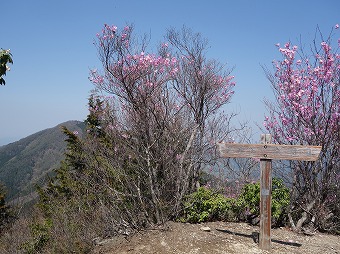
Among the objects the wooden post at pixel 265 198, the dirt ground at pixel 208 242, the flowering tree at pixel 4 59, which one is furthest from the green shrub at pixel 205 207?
the flowering tree at pixel 4 59

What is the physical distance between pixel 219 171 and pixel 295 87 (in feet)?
14.6

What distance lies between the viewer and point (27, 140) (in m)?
172

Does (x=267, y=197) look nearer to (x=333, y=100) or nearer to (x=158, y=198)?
(x=158, y=198)

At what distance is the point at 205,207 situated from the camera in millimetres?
6988

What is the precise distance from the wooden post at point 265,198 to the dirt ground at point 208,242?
206 mm

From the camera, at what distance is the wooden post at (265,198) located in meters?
5.29

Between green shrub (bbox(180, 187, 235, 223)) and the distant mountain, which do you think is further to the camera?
the distant mountain

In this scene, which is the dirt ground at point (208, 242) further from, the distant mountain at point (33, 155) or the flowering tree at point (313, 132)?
the distant mountain at point (33, 155)

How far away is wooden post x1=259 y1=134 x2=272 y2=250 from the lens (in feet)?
17.4

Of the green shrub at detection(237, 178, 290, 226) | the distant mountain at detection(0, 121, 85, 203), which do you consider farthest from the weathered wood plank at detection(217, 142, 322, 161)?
the distant mountain at detection(0, 121, 85, 203)

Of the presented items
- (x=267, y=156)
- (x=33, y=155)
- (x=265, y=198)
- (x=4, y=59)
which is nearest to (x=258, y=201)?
(x=265, y=198)

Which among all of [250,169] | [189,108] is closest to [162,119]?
[189,108]

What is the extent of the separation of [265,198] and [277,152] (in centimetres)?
78

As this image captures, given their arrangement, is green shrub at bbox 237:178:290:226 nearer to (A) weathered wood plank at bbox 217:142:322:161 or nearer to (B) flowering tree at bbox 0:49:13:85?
(A) weathered wood plank at bbox 217:142:322:161
